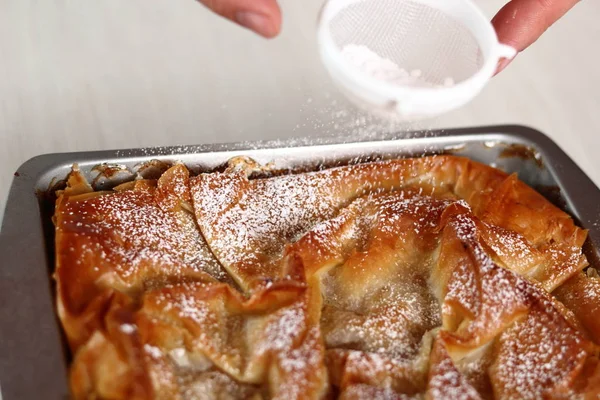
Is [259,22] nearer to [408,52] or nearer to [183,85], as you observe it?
[408,52]

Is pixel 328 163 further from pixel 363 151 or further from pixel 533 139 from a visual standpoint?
pixel 533 139

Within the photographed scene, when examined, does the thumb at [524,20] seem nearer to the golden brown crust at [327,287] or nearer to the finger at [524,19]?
the finger at [524,19]

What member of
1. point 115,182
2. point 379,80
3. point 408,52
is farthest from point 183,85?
point 379,80

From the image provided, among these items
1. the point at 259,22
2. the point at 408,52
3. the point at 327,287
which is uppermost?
the point at 259,22

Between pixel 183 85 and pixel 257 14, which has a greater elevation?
pixel 257 14

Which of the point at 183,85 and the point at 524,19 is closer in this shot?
the point at 524,19

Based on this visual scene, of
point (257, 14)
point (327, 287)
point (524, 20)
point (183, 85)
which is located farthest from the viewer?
point (183, 85)
